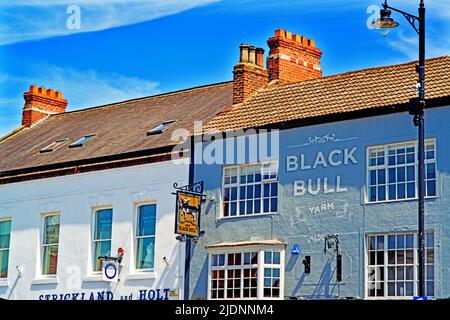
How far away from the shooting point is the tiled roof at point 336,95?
2272 centimetres

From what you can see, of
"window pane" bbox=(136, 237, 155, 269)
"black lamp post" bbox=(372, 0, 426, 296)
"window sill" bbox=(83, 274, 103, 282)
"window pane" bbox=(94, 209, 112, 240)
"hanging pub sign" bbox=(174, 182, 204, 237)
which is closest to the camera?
"black lamp post" bbox=(372, 0, 426, 296)

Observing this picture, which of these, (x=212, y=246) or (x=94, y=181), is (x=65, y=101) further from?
(x=212, y=246)

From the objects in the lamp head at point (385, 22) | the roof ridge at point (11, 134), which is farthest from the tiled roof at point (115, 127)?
the lamp head at point (385, 22)

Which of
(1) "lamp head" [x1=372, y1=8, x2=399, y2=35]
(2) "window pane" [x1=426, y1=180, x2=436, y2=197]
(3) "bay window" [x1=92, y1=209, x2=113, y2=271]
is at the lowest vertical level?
(3) "bay window" [x1=92, y1=209, x2=113, y2=271]

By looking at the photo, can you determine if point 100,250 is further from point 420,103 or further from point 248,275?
point 420,103

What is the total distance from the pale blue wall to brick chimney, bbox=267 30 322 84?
478 centimetres

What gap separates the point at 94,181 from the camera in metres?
28.0

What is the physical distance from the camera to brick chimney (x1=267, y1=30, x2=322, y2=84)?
28.0 meters

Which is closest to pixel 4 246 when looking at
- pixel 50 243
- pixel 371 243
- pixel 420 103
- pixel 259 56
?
pixel 50 243

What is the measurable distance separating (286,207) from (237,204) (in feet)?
5.72

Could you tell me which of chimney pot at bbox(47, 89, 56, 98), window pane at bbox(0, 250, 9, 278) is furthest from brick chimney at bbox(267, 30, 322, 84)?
chimney pot at bbox(47, 89, 56, 98)

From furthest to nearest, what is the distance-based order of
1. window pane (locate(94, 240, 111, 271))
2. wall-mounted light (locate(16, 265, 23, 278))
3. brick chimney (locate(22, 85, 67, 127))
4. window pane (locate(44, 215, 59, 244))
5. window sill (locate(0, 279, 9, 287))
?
brick chimney (locate(22, 85, 67, 127)), window sill (locate(0, 279, 9, 287)), wall-mounted light (locate(16, 265, 23, 278)), window pane (locate(44, 215, 59, 244)), window pane (locate(94, 240, 111, 271))

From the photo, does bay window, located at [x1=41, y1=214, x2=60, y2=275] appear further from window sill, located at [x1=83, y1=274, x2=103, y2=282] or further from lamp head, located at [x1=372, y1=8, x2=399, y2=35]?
lamp head, located at [x1=372, y1=8, x2=399, y2=35]
